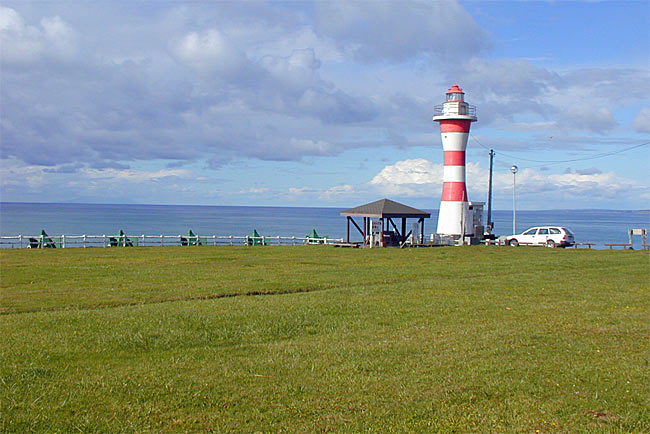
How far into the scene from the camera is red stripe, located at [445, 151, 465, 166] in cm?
4097

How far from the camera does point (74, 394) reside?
23.6ft

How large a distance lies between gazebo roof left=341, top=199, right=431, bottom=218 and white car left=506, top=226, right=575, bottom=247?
593 cm

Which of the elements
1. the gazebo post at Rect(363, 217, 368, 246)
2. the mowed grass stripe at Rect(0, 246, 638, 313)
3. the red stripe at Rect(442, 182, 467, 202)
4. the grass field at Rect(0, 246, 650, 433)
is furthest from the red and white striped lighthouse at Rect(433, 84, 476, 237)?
the grass field at Rect(0, 246, 650, 433)

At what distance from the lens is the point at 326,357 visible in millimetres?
9094

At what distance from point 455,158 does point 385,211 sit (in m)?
5.61

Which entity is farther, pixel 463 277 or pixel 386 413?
pixel 463 277

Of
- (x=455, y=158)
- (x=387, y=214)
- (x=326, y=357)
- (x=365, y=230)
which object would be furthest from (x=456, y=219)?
(x=326, y=357)

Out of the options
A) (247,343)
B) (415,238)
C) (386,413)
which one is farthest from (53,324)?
(415,238)

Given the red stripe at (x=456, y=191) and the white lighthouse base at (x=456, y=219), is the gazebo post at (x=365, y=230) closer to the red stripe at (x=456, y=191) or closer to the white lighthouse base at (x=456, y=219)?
the white lighthouse base at (x=456, y=219)

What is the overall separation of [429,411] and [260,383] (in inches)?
79.1

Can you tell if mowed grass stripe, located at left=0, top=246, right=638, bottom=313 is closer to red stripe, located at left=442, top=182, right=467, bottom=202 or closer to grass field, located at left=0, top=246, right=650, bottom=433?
grass field, located at left=0, top=246, right=650, bottom=433

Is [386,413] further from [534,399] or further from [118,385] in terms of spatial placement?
[118,385]

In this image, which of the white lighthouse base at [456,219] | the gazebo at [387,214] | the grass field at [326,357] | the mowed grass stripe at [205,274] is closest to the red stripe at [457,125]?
the white lighthouse base at [456,219]

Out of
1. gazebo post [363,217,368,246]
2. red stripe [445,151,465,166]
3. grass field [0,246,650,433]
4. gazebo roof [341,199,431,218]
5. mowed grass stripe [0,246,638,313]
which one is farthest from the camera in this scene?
red stripe [445,151,465,166]
